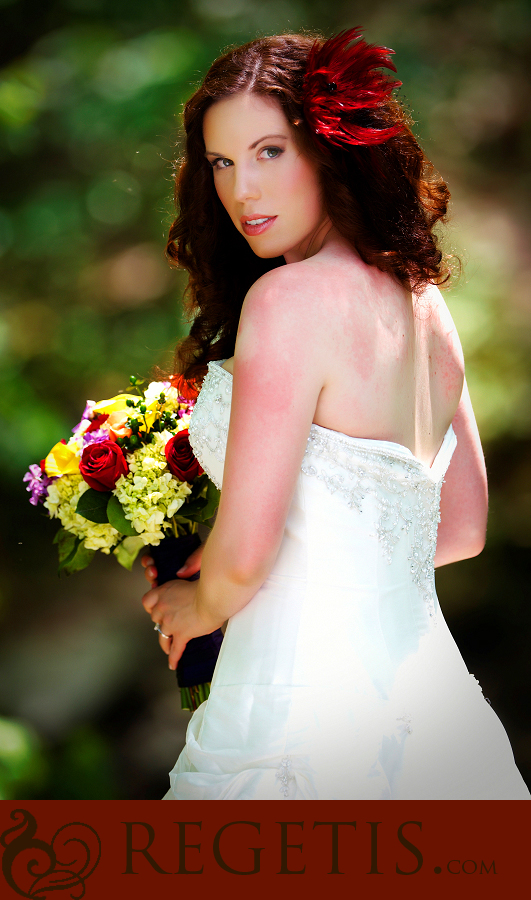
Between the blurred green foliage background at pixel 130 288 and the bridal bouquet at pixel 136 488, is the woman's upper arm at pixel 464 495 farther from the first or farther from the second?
the blurred green foliage background at pixel 130 288

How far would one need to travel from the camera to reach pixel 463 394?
5.36 feet

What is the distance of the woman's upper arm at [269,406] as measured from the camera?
109 cm

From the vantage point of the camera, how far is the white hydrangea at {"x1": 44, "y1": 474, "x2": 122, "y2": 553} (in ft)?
5.15

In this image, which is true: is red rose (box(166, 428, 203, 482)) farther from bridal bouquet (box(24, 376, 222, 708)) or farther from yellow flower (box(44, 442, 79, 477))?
yellow flower (box(44, 442, 79, 477))

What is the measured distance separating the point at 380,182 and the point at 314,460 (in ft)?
1.69

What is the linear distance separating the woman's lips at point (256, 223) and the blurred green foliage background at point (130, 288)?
148 cm

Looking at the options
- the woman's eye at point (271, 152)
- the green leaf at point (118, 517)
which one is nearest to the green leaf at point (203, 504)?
the green leaf at point (118, 517)

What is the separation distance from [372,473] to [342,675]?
332 millimetres

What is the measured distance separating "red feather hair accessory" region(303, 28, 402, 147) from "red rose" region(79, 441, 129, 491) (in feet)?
2.32

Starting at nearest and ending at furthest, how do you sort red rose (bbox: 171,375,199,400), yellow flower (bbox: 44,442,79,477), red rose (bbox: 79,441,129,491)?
red rose (bbox: 79,441,129,491)
yellow flower (bbox: 44,442,79,477)
red rose (bbox: 171,375,199,400)

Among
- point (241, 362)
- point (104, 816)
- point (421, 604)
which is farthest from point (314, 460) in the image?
point (104, 816)

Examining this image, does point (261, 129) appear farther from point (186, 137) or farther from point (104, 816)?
point (104, 816)

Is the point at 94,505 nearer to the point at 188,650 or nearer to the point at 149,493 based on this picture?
the point at 149,493

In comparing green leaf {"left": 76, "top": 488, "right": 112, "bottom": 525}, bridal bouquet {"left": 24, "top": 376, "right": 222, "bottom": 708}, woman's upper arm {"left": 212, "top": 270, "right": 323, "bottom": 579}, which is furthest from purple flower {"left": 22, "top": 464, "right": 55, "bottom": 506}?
woman's upper arm {"left": 212, "top": 270, "right": 323, "bottom": 579}
